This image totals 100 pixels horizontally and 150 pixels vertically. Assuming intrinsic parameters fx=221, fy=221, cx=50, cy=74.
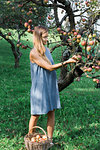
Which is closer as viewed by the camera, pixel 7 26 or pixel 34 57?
pixel 34 57

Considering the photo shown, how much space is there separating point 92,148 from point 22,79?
21.1 ft

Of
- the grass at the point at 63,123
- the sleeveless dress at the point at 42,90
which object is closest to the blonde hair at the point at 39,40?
the sleeveless dress at the point at 42,90

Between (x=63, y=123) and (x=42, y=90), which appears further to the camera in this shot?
(x=63, y=123)

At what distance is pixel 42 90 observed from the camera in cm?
339

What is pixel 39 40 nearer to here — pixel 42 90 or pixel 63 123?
pixel 42 90

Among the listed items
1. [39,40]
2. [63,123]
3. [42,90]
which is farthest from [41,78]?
[63,123]

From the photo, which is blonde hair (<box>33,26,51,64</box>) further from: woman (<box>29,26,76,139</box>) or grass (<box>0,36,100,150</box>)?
grass (<box>0,36,100,150</box>)

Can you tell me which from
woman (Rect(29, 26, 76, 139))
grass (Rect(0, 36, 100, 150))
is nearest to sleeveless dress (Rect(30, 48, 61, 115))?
woman (Rect(29, 26, 76, 139))

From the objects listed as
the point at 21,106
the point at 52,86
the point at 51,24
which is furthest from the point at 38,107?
the point at 51,24

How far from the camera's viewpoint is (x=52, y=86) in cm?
348

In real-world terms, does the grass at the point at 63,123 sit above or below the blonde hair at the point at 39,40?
below

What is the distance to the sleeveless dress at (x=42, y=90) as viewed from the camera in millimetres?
3377

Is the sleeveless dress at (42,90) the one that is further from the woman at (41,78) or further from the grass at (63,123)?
the grass at (63,123)

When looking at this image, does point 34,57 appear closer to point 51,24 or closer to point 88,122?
point 88,122
